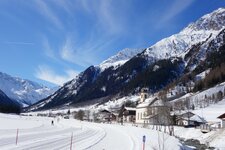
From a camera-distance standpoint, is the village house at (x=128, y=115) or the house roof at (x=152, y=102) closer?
the house roof at (x=152, y=102)

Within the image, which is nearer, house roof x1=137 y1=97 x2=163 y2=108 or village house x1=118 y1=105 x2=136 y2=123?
house roof x1=137 y1=97 x2=163 y2=108

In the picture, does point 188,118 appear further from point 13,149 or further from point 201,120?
point 13,149

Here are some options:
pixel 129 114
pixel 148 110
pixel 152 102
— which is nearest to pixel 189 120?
pixel 148 110

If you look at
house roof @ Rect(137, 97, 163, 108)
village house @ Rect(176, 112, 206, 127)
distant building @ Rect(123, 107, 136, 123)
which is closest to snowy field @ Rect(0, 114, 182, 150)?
village house @ Rect(176, 112, 206, 127)

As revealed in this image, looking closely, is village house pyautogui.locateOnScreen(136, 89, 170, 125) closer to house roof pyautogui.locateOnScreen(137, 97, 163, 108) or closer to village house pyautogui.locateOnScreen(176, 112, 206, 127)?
house roof pyautogui.locateOnScreen(137, 97, 163, 108)

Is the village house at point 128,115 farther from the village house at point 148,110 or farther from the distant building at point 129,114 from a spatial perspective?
the village house at point 148,110

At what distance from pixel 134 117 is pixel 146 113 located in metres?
22.0

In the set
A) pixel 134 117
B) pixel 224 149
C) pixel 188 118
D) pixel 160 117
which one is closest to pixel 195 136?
pixel 224 149

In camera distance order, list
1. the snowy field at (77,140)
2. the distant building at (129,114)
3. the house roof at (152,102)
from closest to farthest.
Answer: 1. the snowy field at (77,140)
2. the house roof at (152,102)
3. the distant building at (129,114)

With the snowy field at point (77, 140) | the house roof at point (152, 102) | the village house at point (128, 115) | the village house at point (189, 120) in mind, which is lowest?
the snowy field at point (77, 140)

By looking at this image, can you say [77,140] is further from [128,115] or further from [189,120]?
[128,115]

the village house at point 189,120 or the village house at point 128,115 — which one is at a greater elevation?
the village house at point 128,115

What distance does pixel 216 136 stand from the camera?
70250 mm

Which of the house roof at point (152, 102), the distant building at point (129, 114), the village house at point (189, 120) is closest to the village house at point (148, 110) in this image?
the house roof at point (152, 102)
